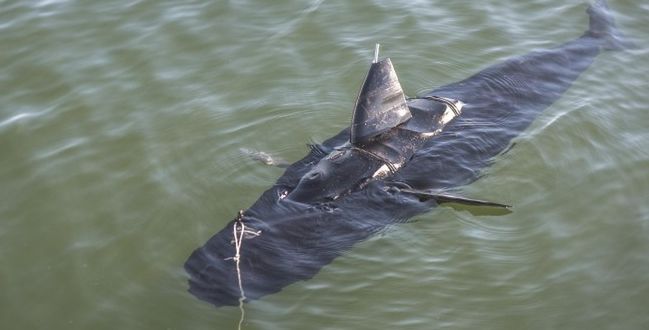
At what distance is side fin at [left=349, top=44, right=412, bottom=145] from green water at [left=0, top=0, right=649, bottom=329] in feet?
2.97

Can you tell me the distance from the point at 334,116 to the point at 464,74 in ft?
5.52

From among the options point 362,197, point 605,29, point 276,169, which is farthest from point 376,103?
point 605,29

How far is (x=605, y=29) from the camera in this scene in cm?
985

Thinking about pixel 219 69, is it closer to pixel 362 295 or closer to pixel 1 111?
pixel 1 111

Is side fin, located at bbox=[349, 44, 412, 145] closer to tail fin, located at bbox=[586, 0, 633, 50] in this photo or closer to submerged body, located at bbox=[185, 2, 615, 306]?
submerged body, located at bbox=[185, 2, 615, 306]

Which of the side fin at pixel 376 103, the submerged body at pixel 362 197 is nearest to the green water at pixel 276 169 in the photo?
the submerged body at pixel 362 197

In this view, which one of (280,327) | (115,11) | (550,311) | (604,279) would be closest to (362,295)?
(280,327)

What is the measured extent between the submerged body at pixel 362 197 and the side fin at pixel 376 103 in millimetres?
314

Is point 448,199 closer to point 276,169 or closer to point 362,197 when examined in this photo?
point 362,197

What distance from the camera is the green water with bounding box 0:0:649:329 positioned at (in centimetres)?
660

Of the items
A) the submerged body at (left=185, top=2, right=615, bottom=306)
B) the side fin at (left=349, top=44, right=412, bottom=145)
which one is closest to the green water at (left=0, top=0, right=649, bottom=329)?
the submerged body at (left=185, top=2, right=615, bottom=306)

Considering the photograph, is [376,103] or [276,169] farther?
[276,169]

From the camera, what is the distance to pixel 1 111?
888cm

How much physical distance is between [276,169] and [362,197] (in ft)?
3.58
